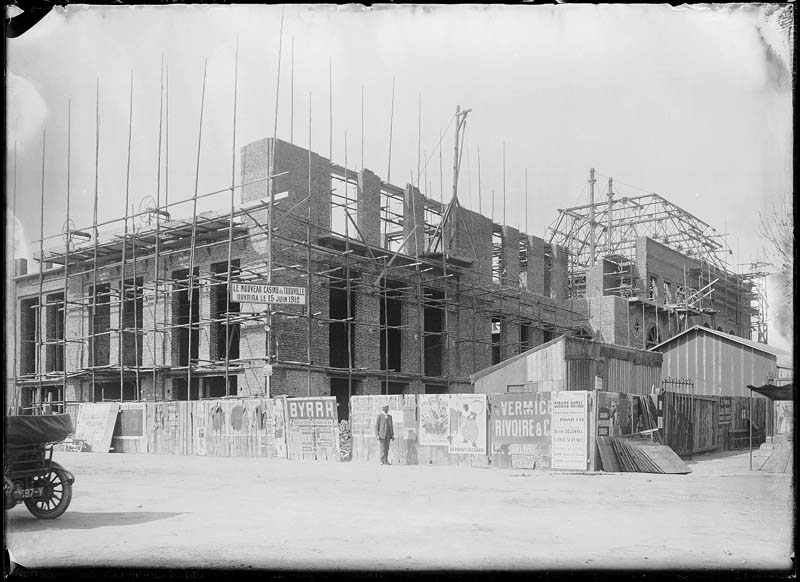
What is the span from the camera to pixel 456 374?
102 feet

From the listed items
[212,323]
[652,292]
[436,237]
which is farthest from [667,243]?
[212,323]

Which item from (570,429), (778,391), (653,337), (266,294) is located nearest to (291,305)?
(266,294)

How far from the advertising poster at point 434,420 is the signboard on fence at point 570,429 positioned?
2762 millimetres

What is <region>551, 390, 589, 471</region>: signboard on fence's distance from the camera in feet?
55.7

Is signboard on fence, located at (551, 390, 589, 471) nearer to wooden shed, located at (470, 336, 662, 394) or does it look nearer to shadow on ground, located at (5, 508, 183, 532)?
wooden shed, located at (470, 336, 662, 394)

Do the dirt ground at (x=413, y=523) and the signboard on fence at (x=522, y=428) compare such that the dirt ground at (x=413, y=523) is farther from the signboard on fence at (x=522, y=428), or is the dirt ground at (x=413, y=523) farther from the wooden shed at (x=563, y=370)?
the wooden shed at (x=563, y=370)

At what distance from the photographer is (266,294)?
22.3 m

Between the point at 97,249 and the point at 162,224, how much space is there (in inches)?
114

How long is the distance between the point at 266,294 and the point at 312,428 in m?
4.14

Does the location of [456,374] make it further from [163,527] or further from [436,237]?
[163,527]

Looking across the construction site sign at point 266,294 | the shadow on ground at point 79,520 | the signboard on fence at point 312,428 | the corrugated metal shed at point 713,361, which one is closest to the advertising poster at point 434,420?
the signboard on fence at point 312,428

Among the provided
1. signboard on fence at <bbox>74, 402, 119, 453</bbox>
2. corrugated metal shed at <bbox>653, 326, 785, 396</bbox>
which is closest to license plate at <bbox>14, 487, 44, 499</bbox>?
signboard on fence at <bbox>74, 402, 119, 453</bbox>

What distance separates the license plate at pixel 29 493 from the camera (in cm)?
873

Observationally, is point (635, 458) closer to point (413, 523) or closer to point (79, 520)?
point (413, 523)
